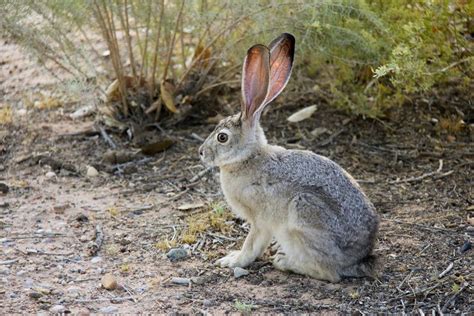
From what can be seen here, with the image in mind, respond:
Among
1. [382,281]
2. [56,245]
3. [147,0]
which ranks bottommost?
[382,281]

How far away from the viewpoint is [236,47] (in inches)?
265

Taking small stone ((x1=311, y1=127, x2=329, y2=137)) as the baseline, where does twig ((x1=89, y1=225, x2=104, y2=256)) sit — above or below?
above

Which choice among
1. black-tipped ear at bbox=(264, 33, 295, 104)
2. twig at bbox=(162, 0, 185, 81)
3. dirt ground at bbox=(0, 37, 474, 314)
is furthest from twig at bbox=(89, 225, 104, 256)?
twig at bbox=(162, 0, 185, 81)

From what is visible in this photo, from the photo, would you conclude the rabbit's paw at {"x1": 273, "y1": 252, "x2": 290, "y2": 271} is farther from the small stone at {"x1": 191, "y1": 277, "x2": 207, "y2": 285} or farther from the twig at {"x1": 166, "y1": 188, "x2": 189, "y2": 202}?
the twig at {"x1": 166, "y1": 188, "x2": 189, "y2": 202}

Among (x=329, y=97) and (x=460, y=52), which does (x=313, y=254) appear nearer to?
(x=460, y=52)

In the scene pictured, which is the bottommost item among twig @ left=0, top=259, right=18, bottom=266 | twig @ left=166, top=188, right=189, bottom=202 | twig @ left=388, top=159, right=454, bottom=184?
twig @ left=388, top=159, right=454, bottom=184

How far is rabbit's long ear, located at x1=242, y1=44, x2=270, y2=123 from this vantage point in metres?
4.75

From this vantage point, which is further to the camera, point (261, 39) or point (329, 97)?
point (329, 97)

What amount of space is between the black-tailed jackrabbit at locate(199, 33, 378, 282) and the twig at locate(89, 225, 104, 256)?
2.65 ft

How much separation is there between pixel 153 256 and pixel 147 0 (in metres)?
2.27

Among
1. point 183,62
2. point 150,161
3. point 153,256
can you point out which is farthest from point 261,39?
point 153,256

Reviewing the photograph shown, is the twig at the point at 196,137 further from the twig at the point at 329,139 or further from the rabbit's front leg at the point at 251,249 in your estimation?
the rabbit's front leg at the point at 251,249

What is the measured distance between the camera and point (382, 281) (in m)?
4.72

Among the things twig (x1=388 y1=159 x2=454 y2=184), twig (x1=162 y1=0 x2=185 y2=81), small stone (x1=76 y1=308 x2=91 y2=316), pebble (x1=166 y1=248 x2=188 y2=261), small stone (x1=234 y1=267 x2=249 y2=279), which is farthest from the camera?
twig (x1=162 y1=0 x2=185 y2=81)
